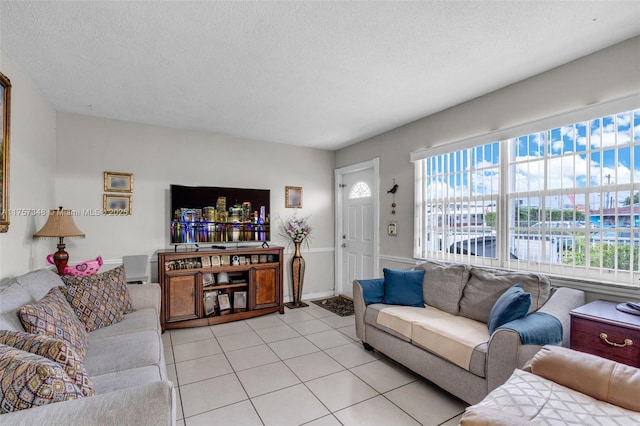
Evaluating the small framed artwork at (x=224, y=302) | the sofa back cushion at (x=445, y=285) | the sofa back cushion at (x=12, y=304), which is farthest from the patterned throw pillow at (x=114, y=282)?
the sofa back cushion at (x=445, y=285)

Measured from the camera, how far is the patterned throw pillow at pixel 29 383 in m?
0.98

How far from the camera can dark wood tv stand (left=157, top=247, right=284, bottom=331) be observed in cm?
364

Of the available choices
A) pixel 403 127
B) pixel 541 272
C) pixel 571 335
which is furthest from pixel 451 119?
pixel 571 335

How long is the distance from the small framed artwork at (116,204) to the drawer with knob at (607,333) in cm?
446

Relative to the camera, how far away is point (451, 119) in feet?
11.0

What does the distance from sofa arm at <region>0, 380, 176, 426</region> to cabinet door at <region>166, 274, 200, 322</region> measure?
2.80m

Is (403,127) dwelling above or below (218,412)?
above

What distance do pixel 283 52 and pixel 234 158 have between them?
2496mm

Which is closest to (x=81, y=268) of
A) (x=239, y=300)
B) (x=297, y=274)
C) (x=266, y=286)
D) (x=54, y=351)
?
(x=239, y=300)

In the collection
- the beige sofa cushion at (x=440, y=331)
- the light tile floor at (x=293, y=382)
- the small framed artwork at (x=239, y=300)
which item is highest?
the beige sofa cushion at (x=440, y=331)

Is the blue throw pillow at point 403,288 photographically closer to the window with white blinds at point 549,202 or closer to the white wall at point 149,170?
the window with white blinds at point 549,202

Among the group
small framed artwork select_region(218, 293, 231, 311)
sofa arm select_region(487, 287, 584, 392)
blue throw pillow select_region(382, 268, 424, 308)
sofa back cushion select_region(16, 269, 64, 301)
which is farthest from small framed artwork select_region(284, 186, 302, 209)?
sofa arm select_region(487, 287, 584, 392)

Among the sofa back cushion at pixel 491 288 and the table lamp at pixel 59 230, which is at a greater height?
the table lamp at pixel 59 230

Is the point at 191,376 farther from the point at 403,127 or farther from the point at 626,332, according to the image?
the point at 403,127
